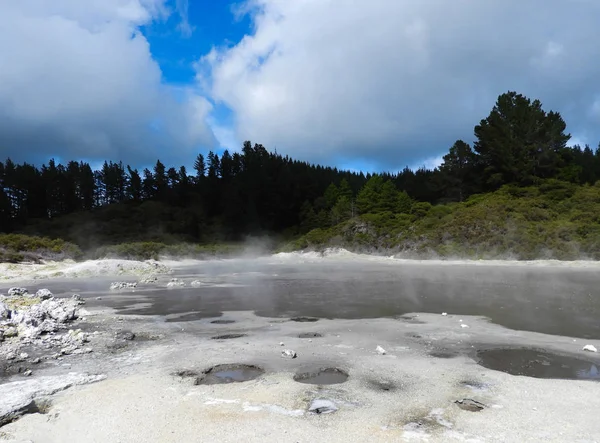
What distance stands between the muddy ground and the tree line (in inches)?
2085

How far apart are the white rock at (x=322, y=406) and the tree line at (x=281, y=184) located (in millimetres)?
56610

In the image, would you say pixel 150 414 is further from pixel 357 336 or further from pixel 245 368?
pixel 357 336

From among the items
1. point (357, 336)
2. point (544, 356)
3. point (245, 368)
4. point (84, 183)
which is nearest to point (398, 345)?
point (357, 336)

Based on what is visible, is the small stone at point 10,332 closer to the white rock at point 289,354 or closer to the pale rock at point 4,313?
the pale rock at point 4,313

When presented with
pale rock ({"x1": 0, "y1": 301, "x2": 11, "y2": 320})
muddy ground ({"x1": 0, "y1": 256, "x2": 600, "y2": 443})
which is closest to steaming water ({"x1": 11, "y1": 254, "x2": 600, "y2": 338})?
muddy ground ({"x1": 0, "y1": 256, "x2": 600, "y2": 443})

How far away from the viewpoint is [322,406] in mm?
5523

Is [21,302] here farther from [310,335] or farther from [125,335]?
[310,335]

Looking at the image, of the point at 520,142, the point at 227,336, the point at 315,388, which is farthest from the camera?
the point at 520,142

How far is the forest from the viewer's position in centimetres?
4116

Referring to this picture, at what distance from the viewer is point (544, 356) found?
25.7 feet

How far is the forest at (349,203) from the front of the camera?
41.2 m

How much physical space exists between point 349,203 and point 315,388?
6492 cm

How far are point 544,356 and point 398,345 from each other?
2.82 meters

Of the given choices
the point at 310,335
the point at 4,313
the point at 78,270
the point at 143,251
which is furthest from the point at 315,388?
the point at 143,251
